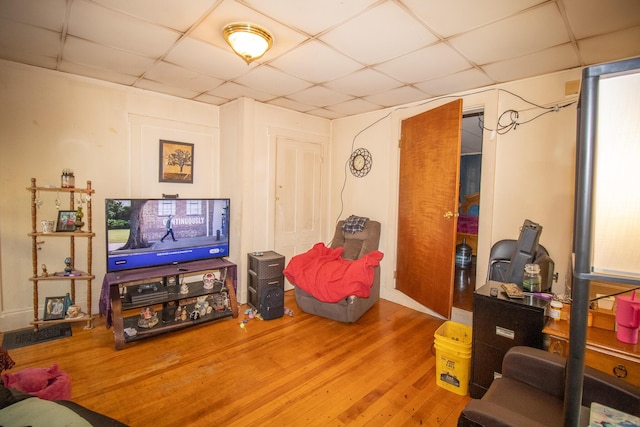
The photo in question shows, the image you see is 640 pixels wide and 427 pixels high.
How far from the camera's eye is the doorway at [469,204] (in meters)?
4.16

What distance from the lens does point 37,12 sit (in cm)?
190

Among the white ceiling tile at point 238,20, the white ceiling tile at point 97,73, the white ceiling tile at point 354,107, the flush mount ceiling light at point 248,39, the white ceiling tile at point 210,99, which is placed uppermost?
the white ceiling tile at point 354,107

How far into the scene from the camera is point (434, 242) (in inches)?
125

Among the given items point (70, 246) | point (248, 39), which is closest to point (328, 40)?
point (248, 39)

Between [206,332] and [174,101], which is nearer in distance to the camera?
[206,332]

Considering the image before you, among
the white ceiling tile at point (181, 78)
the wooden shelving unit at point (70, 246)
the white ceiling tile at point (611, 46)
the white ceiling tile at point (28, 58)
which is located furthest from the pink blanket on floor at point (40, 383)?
the white ceiling tile at point (611, 46)

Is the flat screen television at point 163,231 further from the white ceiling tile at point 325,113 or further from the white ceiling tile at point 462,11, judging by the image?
the white ceiling tile at point 462,11

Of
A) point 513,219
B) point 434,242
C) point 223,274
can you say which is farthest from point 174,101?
point 513,219

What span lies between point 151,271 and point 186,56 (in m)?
1.99

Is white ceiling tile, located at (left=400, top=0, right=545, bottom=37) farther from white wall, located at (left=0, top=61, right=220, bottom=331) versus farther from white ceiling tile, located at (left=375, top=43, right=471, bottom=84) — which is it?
white wall, located at (left=0, top=61, right=220, bottom=331)

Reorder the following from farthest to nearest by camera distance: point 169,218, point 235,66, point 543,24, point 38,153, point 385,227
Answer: point 385,227 → point 169,218 → point 38,153 → point 235,66 → point 543,24

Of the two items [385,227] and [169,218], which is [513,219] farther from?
[169,218]

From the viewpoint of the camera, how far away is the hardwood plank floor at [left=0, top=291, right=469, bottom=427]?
1920 millimetres

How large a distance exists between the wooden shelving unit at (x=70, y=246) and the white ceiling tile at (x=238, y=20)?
1917 millimetres
